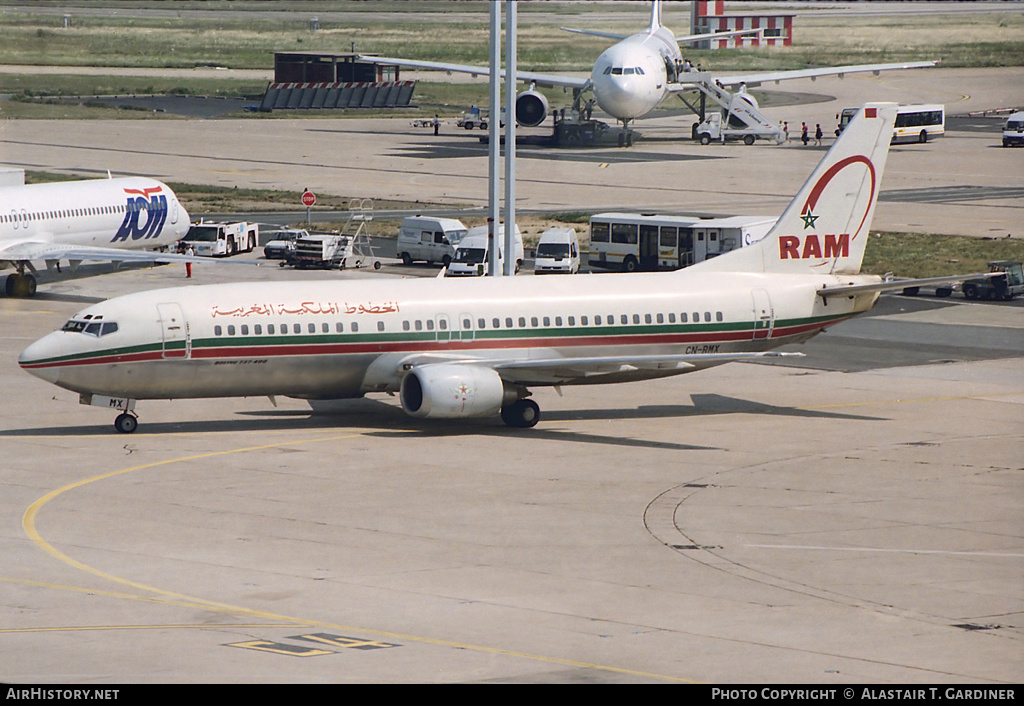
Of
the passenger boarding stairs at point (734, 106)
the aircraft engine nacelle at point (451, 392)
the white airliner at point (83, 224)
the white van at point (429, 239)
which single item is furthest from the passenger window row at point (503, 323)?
the passenger boarding stairs at point (734, 106)

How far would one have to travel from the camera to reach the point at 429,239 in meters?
83.7

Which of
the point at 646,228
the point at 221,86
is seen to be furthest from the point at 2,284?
the point at 221,86

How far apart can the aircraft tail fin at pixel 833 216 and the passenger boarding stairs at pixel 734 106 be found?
265 ft

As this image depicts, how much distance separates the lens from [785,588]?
29719mm

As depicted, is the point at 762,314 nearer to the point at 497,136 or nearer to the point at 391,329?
the point at 391,329

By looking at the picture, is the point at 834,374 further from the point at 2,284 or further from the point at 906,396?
the point at 2,284

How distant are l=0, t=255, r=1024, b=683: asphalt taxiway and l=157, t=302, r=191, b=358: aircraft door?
248 cm

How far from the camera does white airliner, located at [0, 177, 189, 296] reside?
72.9 metres

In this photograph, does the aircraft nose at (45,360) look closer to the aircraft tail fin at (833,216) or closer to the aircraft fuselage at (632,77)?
the aircraft tail fin at (833,216)

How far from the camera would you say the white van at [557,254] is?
3091 inches

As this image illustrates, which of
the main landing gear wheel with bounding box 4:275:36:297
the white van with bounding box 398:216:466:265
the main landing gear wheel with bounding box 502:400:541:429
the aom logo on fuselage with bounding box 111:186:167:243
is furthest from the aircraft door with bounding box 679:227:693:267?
the main landing gear wheel with bounding box 502:400:541:429

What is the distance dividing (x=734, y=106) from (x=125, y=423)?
98.9 meters

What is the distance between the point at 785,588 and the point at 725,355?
53.4 feet

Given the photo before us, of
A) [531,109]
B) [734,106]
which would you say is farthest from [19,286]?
[734,106]
